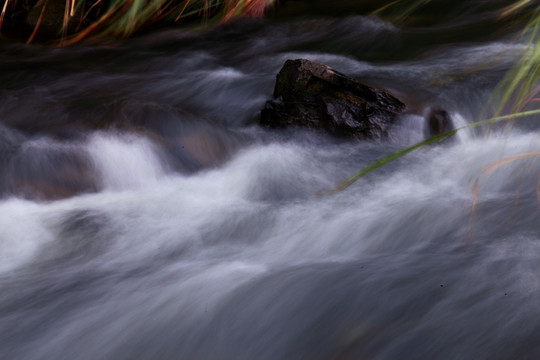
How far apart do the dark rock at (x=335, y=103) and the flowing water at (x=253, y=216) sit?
74 millimetres

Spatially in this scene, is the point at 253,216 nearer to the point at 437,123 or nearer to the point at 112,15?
the point at 437,123

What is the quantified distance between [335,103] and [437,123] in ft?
1.70

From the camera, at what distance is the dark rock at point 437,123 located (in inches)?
127

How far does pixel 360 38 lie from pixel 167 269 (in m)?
2.67

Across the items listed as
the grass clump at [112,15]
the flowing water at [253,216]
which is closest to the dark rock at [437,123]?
the flowing water at [253,216]

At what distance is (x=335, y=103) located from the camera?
311 cm

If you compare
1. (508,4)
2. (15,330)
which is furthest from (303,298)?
(508,4)

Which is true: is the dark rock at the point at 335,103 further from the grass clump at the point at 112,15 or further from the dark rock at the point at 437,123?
the grass clump at the point at 112,15

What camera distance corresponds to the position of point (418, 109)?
129 inches

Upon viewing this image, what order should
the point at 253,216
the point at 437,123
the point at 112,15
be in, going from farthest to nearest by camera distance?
the point at 112,15
the point at 437,123
the point at 253,216

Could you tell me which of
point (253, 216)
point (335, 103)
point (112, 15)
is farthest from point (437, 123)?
point (112, 15)

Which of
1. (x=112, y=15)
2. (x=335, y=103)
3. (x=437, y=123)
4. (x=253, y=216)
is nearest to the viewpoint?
(x=253, y=216)

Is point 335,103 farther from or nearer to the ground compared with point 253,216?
farther from the ground

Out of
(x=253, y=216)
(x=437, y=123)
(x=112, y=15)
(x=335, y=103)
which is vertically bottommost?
(x=253, y=216)
